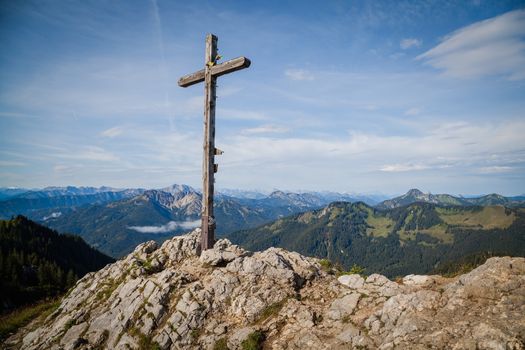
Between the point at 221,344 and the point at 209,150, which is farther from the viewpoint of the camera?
the point at 209,150

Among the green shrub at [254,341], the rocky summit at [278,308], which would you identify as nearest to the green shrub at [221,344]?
the rocky summit at [278,308]

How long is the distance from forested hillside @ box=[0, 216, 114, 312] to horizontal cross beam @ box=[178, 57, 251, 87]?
2282 inches

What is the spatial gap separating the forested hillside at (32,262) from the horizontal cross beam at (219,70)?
190 feet

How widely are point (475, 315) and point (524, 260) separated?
147 inches

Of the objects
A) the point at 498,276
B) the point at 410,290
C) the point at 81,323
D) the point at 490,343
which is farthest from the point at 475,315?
the point at 81,323

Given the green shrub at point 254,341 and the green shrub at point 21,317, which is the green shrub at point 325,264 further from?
the green shrub at point 21,317

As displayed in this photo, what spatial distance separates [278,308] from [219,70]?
13073 millimetres

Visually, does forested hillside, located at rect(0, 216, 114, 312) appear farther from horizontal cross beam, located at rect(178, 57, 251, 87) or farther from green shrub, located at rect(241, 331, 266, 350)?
green shrub, located at rect(241, 331, 266, 350)

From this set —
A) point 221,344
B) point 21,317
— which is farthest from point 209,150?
point 21,317

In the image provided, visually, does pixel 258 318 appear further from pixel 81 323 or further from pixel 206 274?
pixel 81 323

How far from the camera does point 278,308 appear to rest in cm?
1423

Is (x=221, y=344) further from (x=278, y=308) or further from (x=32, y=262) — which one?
(x=32, y=262)

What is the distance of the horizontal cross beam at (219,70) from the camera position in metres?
16.8

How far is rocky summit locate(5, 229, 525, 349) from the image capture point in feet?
33.2
